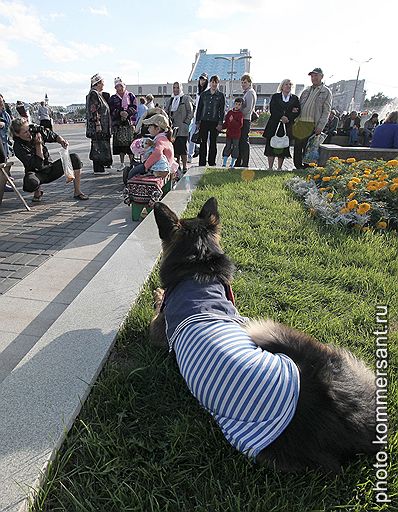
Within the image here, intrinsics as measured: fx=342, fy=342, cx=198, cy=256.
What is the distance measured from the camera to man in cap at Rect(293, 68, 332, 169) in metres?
8.31

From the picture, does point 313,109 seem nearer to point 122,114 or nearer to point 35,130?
point 122,114

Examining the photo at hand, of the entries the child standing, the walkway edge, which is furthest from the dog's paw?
the child standing

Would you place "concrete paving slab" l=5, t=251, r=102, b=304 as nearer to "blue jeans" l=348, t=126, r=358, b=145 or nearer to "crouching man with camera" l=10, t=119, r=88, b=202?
"crouching man with camera" l=10, t=119, r=88, b=202

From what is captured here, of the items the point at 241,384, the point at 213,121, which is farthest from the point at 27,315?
the point at 213,121

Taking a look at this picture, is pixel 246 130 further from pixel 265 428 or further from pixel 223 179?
pixel 265 428

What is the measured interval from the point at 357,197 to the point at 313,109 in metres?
4.19

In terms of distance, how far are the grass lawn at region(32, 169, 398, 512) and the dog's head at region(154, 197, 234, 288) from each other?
0.63 metres

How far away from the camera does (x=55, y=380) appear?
2.12 meters

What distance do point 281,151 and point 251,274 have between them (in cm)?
681

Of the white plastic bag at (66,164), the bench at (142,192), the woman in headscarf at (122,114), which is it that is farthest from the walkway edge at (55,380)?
the woman in headscarf at (122,114)

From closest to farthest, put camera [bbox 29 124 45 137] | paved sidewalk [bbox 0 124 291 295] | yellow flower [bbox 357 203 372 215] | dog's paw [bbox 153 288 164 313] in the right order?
dog's paw [bbox 153 288 164 313] < paved sidewalk [bbox 0 124 291 295] < yellow flower [bbox 357 203 372 215] < camera [bbox 29 124 45 137]

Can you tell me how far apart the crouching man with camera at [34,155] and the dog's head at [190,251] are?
5189 mm

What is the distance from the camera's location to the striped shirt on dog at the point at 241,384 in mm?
1490

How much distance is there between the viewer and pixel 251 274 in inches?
142
